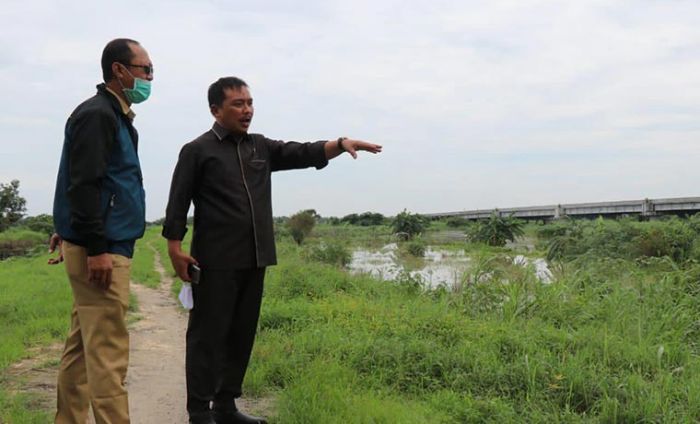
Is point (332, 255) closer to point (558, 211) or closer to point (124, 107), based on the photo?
point (124, 107)

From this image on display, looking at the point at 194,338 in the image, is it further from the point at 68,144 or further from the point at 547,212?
the point at 547,212

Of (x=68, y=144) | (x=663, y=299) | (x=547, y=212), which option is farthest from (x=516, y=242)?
(x=68, y=144)

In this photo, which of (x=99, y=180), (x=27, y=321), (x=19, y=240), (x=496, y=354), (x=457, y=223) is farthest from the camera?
(x=457, y=223)

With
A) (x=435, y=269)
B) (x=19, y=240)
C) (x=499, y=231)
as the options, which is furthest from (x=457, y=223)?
(x=435, y=269)

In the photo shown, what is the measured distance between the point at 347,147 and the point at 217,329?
117cm

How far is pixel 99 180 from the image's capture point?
225 cm

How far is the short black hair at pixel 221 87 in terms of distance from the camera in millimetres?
2854

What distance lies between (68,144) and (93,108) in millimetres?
211

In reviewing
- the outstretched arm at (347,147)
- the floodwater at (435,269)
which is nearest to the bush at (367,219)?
the floodwater at (435,269)

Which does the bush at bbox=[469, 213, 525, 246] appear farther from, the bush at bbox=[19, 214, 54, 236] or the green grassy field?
the bush at bbox=[19, 214, 54, 236]

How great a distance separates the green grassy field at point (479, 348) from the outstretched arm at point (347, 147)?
4.47ft

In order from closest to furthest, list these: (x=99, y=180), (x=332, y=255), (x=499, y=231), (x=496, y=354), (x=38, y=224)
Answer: (x=99, y=180), (x=496, y=354), (x=332, y=255), (x=499, y=231), (x=38, y=224)

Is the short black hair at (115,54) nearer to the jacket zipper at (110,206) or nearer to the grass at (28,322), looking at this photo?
the jacket zipper at (110,206)

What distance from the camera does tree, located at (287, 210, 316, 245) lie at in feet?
83.7
